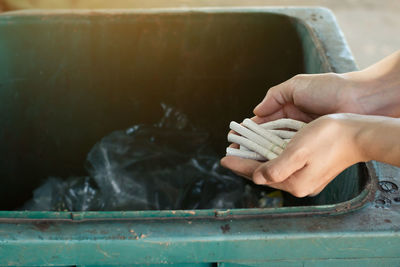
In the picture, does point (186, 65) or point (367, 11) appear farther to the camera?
point (367, 11)


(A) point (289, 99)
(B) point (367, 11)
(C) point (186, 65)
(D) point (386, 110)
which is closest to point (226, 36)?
(C) point (186, 65)

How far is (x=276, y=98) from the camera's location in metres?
1.14

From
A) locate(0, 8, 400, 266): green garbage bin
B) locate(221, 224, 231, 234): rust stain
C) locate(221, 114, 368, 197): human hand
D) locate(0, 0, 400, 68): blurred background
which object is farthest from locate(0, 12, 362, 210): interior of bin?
locate(0, 0, 400, 68): blurred background

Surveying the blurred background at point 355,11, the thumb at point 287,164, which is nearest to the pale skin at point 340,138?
the thumb at point 287,164

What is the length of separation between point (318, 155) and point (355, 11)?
3.48m

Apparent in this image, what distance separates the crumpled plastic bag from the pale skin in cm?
51

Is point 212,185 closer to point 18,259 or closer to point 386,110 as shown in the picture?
point 386,110

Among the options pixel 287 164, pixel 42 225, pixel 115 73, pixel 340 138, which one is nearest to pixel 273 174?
pixel 287 164

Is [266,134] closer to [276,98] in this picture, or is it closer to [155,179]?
[276,98]

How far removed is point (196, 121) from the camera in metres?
1.67

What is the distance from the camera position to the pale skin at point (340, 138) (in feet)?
2.68

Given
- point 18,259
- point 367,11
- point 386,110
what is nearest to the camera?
point 18,259

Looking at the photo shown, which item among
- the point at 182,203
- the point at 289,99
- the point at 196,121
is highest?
the point at 289,99

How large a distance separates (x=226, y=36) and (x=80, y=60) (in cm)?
52
